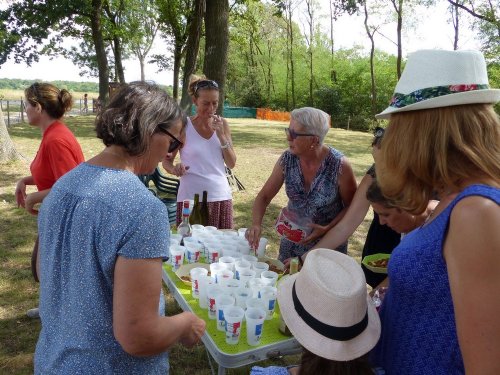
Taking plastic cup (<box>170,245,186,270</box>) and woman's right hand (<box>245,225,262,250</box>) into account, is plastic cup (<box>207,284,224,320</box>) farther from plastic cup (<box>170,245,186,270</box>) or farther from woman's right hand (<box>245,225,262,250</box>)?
woman's right hand (<box>245,225,262,250</box>)

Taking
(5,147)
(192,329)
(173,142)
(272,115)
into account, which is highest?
(272,115)

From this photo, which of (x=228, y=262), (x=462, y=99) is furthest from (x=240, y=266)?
(x=462, y=99)

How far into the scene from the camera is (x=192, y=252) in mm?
2426

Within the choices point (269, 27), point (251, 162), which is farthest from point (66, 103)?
point (269, 27)

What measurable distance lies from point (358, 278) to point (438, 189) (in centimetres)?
44

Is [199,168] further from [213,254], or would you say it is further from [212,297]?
[212,297]

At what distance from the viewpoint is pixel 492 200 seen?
86cm

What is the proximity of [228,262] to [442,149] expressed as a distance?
1515mm

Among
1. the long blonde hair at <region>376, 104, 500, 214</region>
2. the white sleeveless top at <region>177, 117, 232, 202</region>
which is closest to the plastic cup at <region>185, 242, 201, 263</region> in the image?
the white sleeveless top at <region>177, 117, 232, 202</region>

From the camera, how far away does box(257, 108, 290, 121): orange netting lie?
34.1m

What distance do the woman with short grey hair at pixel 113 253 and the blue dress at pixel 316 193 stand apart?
1554 mm

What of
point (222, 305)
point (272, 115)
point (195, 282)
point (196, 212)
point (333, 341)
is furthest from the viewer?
point (272, 115)

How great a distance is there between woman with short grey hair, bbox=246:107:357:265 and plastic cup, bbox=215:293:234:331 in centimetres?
82

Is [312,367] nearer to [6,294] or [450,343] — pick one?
[450,343]
